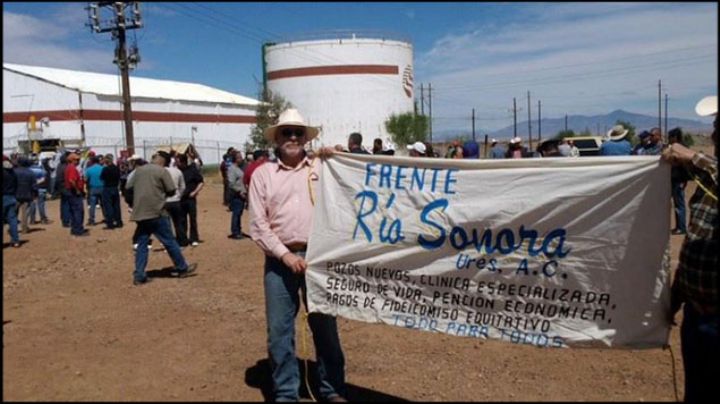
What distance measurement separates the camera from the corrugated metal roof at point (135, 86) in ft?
152

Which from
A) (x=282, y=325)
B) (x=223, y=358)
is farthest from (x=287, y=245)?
(x=223, y=358)

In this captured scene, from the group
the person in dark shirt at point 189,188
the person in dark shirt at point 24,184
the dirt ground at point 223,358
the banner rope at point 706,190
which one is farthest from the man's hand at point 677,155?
the person in dark shirt at point 24,184

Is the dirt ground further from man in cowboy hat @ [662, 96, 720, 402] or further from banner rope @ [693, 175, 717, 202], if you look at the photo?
banner rope @ [693, 175, 717, 202]

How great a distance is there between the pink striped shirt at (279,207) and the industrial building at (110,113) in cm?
3484

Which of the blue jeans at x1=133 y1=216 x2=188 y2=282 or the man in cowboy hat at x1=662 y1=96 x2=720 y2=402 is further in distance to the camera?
the blue jeans at x1=133 y1=216 x2=188 y2=282

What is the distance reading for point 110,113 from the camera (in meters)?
45.0

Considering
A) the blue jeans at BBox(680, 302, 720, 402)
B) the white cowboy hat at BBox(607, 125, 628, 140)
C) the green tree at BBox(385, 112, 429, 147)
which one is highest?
the green tree at BBox(385, 112, 429, 147)

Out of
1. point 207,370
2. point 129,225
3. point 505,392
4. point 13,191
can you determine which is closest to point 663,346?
point 505,392

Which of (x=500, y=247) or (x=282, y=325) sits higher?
(x=500, y=247)

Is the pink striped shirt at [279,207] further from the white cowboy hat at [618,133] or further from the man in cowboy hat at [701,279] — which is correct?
the white cowboy hat at [618,133]

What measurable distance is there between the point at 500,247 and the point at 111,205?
1335 centimetres

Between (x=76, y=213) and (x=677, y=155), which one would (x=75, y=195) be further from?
(x=677, y=155)

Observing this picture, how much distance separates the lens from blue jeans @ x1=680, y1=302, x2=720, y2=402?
2.92 metres

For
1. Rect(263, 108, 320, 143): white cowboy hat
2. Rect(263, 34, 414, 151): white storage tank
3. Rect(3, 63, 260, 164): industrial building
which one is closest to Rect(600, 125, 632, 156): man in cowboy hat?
Rect(263, 108, 320, 143): white cowboy hat
